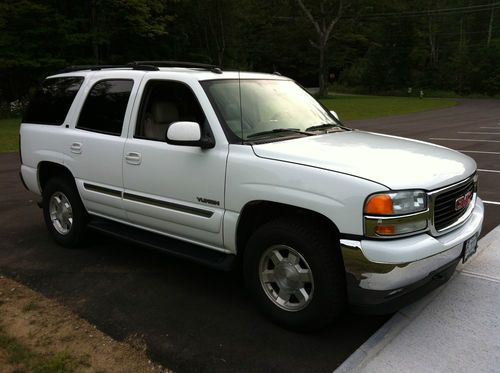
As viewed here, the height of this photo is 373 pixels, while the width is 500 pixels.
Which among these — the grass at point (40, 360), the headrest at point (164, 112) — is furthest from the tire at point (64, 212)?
the grass at point (40, 360)

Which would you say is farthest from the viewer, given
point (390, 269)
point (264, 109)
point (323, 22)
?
point (323, 22)

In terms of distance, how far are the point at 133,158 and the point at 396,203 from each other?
2.39 metres

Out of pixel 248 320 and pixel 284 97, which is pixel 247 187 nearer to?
pixel 248 320

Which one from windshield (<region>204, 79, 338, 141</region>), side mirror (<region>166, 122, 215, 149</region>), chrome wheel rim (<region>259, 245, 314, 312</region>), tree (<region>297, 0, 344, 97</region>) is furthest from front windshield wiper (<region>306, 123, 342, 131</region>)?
tree (<region>297, 0, 344, 97</region>)

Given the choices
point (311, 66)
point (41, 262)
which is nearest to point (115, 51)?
point (41, 262)

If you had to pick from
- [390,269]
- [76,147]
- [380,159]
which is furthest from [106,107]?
[390,269]

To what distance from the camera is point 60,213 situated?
5.54 metres

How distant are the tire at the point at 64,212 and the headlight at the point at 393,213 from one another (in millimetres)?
3261

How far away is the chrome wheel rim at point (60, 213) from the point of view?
5.42m

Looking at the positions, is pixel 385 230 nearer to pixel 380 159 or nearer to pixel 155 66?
pixel 380 159

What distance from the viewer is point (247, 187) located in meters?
3.67

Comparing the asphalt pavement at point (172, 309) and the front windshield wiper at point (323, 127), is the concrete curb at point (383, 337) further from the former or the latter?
the front windshield wiper at point (323, 127)

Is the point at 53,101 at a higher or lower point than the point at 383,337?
higher

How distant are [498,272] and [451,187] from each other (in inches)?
58.5
